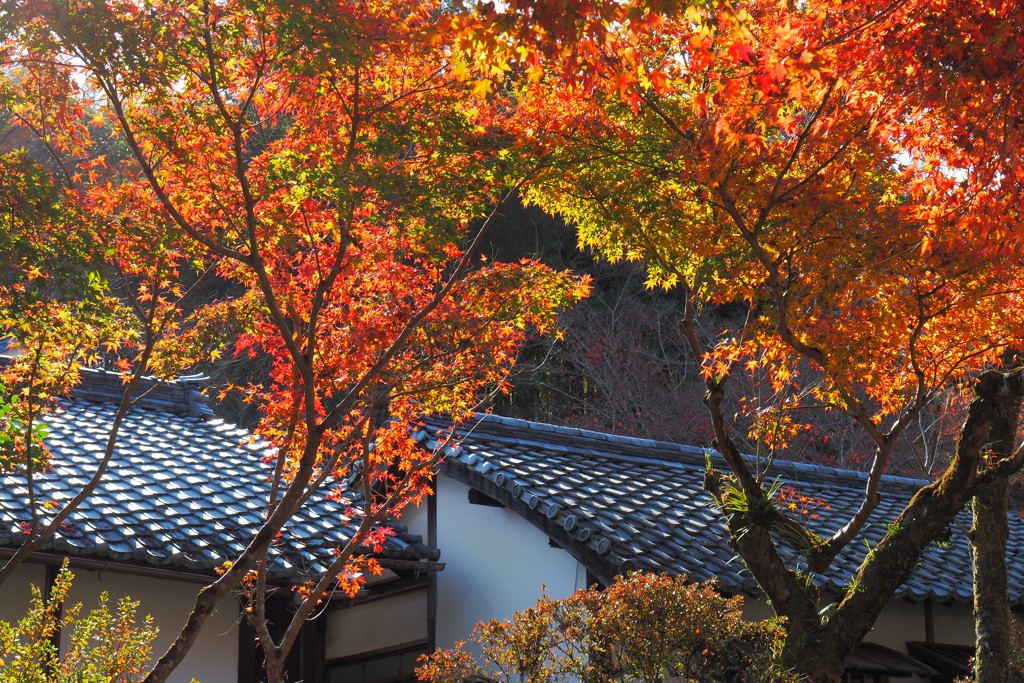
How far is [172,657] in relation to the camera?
4957 millimetres

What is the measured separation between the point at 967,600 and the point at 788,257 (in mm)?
5534

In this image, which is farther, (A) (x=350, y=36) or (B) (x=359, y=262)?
(B) (x=359, y=262)

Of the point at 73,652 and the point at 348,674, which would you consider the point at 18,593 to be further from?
the point at 348,674

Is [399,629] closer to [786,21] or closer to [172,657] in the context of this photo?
[172,657]

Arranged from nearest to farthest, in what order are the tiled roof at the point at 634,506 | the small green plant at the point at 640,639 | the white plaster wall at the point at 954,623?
the small green plant at the point at 640,639
the tiled roof at the point at 634,506
the white plaster wall at the point at 954,623

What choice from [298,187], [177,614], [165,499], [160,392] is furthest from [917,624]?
[160,392]

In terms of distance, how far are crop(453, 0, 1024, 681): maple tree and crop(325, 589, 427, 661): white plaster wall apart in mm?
4037

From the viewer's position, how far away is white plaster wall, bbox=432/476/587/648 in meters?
9.03

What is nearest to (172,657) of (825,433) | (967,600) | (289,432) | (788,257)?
(289,432)

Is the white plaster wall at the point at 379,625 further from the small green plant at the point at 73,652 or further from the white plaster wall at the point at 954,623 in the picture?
the white plaster wall at the point at 954,623

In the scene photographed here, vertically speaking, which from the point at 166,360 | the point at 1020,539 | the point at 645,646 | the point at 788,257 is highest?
the point at 788,257

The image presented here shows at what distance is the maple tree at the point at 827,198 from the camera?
540 cm

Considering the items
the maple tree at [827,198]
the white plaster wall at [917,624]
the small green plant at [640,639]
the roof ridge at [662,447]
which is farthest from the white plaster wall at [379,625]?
the white plaster wall at [917,624]

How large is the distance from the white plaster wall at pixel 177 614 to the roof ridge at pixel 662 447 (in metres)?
3.18
